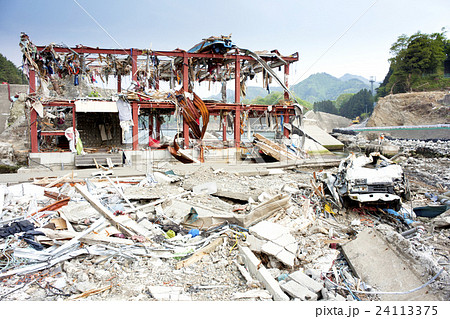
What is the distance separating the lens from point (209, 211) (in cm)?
753

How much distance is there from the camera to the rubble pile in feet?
14.9

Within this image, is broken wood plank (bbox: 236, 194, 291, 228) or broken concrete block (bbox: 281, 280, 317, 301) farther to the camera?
broken wood plank (bbox: 236, 194, 291, 228)

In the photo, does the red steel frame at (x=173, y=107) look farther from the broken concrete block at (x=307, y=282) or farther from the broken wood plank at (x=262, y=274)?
the broken concrete block at (x=307, y=282)

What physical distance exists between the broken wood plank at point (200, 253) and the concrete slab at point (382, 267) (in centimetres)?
262

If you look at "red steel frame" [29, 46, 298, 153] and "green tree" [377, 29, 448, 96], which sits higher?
"green tree" [377, 29, 448, 96]

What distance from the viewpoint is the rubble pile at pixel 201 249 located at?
178 inches

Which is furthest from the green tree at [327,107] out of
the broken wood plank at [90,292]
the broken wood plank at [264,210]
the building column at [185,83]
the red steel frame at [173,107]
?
the broken wood plank at [90,292]

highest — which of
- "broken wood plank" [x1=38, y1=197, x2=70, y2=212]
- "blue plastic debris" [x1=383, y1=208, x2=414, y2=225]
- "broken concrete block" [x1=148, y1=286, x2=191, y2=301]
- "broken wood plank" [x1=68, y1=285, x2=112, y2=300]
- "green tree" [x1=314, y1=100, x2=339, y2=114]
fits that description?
"green tree" [x1=314, y1=100, x2=339, y2=114]

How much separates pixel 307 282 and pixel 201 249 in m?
2.18

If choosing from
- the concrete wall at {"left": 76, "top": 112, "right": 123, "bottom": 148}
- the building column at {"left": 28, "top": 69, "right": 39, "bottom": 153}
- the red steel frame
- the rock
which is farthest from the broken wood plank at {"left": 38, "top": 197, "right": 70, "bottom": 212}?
the concrete wall at {"left": 76, "top": 112, "right": 123, "bottom": 148}

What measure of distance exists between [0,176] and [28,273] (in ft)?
35.9

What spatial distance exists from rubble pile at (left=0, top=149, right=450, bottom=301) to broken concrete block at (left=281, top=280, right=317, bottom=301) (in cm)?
2

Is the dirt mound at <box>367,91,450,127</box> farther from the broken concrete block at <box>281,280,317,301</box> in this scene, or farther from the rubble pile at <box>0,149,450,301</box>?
the broken concrete block at <box>281,280,317,301</box>

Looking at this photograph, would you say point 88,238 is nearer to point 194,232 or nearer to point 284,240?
point 194,232
